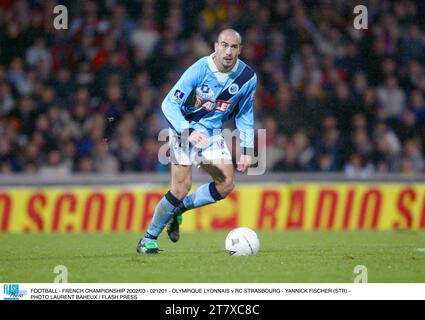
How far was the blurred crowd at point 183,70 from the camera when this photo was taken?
12.9 meters

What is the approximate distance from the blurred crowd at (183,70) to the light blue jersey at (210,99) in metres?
4.48

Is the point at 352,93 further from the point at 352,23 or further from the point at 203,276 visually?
the point at 203,276

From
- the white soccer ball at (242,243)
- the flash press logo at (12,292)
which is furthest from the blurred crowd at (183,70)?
the flash press logo at (12,292)

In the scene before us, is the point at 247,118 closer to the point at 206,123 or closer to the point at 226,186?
the point at 206,123

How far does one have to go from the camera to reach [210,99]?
8.36 meters

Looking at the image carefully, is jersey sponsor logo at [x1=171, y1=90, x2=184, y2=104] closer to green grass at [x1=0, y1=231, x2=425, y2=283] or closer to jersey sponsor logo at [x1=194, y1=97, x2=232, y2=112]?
jersey sponsor logo at [x1=194, y1=97, x2=232, y2=112]

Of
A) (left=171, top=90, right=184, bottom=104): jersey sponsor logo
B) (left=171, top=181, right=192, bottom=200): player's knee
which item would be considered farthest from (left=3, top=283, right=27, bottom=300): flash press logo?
(left=171, top=90, right=184, bottom=104): jersey sponsor logo

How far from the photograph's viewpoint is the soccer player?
26.8ft

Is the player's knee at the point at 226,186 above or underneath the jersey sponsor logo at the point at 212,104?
underneath

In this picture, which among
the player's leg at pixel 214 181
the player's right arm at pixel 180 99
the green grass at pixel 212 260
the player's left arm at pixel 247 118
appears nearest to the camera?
the green grass at pixel 212 260

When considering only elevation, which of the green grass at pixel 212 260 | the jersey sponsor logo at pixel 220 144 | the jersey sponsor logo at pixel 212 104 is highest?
the jersey sponsor logo at pixel 212 104

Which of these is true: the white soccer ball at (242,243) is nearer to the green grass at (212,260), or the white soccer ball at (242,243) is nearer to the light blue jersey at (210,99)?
the green grass at (212,260)

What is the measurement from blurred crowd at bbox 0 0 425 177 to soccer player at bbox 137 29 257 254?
14.7ft

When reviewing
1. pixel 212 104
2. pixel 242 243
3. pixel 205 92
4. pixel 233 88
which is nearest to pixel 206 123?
pixel 212 104
